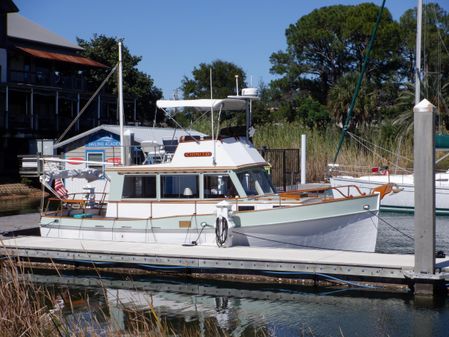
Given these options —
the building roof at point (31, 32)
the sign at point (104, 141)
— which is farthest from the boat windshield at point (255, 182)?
the building roof at point (31, 32)

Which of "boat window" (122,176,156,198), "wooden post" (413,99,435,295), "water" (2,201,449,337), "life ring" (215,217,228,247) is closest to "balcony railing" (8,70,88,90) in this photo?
"boat window" (122,176,156,198)

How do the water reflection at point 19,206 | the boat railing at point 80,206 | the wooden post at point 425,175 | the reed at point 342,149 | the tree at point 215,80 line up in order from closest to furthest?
the wooden post at point 425,175 → the boat railing at point 80,206 → the water reflection at point 19,206 → the reed at point 342,149 → the tree at point 215,80

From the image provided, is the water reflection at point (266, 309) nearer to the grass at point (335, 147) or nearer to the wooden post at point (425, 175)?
the wooden post at point (425, 175)

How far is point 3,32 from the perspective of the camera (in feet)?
145

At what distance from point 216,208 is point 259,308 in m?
3.63

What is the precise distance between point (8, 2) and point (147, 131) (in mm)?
17379

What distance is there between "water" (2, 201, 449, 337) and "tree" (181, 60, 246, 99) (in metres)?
44.8

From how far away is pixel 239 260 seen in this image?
15227 millimetres

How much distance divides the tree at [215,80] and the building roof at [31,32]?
13660mm

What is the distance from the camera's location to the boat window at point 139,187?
1823cm

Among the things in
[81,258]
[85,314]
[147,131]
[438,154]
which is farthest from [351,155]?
[85,314]

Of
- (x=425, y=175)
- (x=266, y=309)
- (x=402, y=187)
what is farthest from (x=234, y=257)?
(x=402, y=187)

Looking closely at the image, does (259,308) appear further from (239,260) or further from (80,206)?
(80,206)

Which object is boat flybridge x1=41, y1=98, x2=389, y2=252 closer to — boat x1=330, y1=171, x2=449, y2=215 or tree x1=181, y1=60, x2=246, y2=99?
boat x1=330, y1=171, x2=449, y2=215
